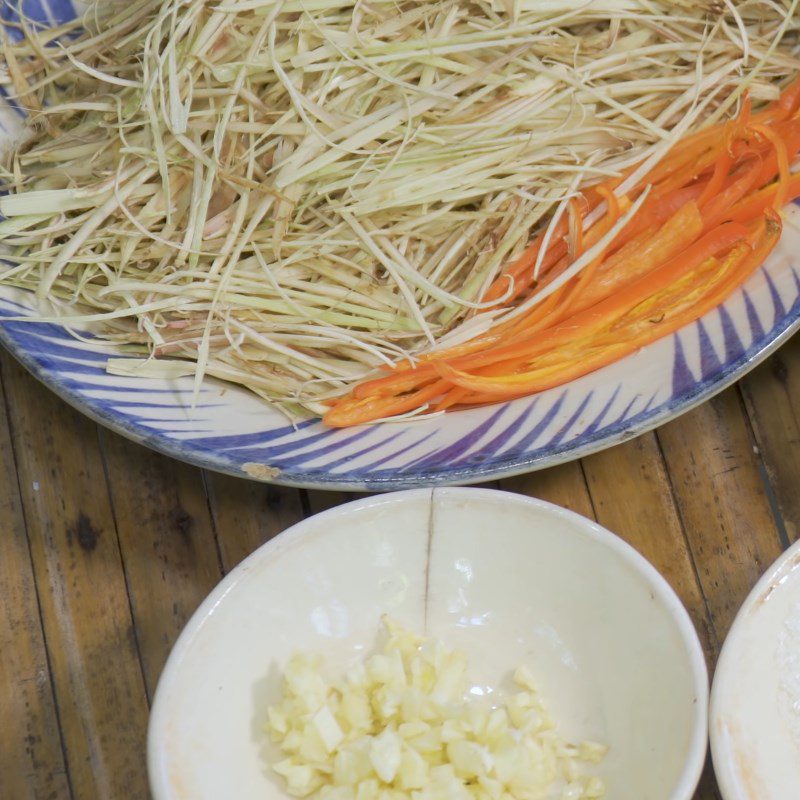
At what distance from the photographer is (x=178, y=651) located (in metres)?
1.08

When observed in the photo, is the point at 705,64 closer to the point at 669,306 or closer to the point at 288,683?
the point at 669,306

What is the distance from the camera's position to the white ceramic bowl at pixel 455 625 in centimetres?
106

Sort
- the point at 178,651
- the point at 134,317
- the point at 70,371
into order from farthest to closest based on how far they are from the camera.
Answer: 1. the point at 134,317
2. the point at 70,371
3. the point at 178,651

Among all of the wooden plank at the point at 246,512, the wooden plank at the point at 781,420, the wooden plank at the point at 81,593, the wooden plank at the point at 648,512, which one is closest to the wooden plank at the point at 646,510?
the wooden plank at the point at 648,512

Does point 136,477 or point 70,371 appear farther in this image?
point 136,477

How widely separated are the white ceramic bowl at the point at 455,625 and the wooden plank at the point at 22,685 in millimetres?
318

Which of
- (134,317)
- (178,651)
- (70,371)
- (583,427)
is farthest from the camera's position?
(134,317)

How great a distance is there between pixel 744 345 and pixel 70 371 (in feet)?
2.83

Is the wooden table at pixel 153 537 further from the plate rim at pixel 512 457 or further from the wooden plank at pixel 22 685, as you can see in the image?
the plate rim at pixel 512 457

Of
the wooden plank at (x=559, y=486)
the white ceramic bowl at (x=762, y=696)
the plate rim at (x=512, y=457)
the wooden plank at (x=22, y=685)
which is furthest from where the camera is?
the wooden plank at (x=559, y=486)

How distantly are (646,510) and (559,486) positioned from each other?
122mm

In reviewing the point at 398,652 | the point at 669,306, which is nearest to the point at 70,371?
the point at 398,652

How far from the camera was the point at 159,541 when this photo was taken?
4.56ft

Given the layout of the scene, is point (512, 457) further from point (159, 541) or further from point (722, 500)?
point (159, 541)
